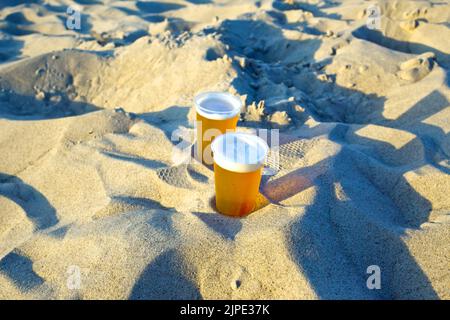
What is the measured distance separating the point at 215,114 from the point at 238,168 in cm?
44

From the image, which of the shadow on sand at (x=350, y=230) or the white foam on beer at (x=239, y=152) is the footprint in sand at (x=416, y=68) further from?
the white foam on beer at (x=239, y=152)

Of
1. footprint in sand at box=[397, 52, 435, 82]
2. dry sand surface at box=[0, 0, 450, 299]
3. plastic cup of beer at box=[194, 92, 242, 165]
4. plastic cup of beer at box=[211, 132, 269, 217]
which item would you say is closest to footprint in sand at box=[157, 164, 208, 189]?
dry sand surface at box=[0, 0, 450, 299]

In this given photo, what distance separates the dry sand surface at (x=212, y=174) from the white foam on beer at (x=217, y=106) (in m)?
0.35

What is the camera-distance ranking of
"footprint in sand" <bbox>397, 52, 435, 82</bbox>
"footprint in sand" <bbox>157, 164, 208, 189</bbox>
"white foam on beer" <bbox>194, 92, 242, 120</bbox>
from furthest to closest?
1. "footprint in sand" <bbox>397, 52, 435, 82</bbox>
2. "footprint in sand" <bbox>157, 164, 208, 189</bbox>
3. "white foam on beer" <bbox>194, 92, 242, 120</bbox>

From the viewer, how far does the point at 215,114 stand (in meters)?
1.82

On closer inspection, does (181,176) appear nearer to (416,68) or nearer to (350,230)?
(350,230)

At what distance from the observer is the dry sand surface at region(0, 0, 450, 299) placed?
1.49m

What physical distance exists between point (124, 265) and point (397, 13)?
172 inches

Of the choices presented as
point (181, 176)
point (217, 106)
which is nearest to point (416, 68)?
point (217, 106)

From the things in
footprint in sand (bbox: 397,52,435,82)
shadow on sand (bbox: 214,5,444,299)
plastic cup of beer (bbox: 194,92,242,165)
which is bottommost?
shadow on sand (bbox: 214,5,444,299)

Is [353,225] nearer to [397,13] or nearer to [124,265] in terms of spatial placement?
[124,265]

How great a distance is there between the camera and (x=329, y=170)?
193 cm

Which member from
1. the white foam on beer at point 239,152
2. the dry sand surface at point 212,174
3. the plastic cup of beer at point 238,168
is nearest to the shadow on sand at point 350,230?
the dry sand surface at point 212,174

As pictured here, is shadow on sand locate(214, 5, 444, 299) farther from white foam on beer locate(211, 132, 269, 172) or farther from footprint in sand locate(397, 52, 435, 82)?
footprint in sand locate(397, 52, 435, 82)
